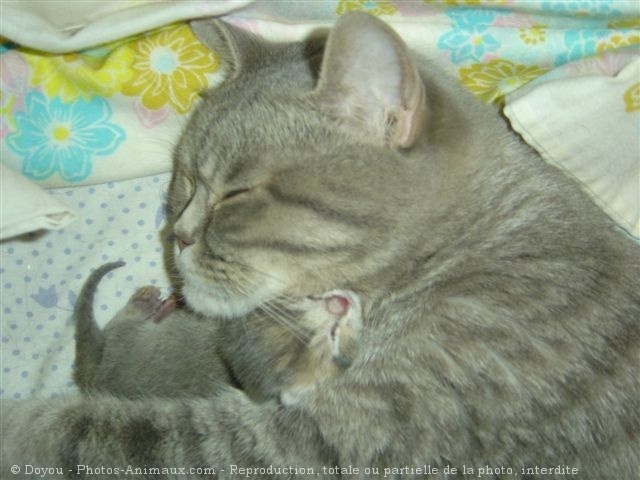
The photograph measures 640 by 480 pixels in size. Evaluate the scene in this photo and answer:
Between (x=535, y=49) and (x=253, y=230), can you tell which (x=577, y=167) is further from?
(x=253, y=230)

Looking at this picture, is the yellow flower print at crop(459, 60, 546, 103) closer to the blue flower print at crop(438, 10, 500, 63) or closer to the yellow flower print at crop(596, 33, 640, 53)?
Answer: the blue flower print at crop(438, 10, 500, 63)

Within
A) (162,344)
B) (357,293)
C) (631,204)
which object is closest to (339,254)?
(357,293)

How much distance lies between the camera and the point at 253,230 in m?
1.33

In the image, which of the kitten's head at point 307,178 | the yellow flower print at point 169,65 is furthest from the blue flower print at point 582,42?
the yellow flower print at point 169,65

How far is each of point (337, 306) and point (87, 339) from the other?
677mm

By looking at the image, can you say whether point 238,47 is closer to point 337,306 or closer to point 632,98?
point 337,306

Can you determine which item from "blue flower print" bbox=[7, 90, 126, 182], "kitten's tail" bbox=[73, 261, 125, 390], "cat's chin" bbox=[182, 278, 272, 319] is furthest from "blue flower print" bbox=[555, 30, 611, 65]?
"kitten's tail" bbox=[73, 261, 125, 390]

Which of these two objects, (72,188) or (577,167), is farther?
(72,188)

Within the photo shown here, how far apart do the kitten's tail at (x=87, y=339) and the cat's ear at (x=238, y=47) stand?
0.63 m

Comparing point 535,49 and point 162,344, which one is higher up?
point 535,49

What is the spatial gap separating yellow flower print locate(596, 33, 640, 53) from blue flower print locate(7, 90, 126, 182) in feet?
3.94

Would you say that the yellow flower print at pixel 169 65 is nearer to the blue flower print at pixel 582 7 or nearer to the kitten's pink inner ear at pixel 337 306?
the kitten's pink inner ear at pixel 337 306

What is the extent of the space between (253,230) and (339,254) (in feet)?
0.53

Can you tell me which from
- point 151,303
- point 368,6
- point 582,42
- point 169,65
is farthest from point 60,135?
point 582,42
